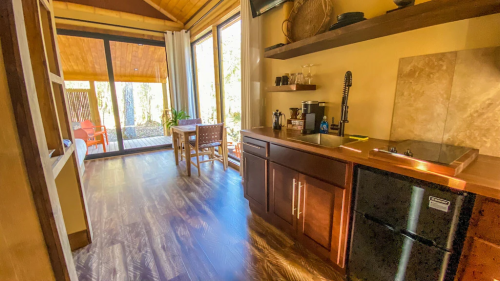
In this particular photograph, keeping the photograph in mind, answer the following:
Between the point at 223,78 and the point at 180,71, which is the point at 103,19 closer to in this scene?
the point at 180,71

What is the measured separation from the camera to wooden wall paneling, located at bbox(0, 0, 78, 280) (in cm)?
80

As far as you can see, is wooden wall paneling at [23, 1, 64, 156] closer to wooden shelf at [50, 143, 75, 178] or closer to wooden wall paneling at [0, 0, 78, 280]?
wooden shelf at [50, 143, 75, 178]

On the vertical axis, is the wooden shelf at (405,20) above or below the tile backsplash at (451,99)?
above

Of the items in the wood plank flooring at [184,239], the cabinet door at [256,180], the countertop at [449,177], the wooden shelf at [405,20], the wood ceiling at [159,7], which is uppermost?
the wood ceiling at [159,7]

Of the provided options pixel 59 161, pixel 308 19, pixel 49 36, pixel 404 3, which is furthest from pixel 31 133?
pixel 308 19

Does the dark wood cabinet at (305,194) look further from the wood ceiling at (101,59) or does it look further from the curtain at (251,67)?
the wood ceiling at (101,59)

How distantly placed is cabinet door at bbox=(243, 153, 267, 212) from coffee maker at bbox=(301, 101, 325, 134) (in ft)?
1.74

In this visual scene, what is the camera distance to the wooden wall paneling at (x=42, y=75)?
1357mm

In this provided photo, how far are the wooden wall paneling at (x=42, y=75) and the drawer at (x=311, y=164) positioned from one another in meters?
1.67

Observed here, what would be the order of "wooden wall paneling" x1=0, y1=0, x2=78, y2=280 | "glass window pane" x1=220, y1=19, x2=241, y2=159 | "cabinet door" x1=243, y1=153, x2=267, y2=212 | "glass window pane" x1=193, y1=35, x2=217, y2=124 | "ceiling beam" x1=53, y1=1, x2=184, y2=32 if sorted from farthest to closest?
"glass window pane" x1=193, y1=35, x2=217, y2=124, "ceiling beam" x1=53, y1=1, x2=184, y2=32, "glass window pane" x1=220, y1=19, x2=241, y2=159, "cabinet door" x1=243, y1=153, x2=267, y2=212, "wooden wall paneling" x1=0, y1=0, x2=78, y2=280

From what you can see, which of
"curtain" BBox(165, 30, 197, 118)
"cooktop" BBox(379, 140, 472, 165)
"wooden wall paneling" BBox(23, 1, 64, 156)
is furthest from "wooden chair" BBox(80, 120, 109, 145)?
"cooktop" BBox(379, 140, 472, 165)

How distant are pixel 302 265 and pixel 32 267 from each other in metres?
1.59

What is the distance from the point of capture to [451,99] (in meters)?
1.29

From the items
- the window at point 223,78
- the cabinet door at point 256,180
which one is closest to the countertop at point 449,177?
the cabinet door at point 256,180
